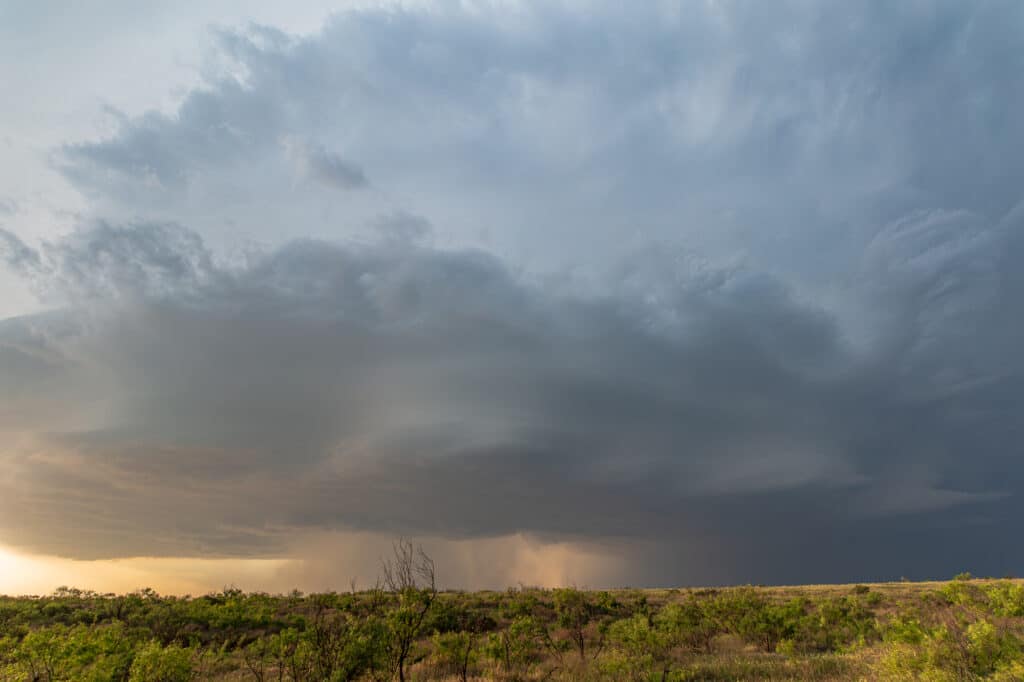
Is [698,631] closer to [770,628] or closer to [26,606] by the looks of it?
[770,628]

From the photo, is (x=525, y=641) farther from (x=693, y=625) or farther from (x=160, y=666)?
(x=160, y=666)

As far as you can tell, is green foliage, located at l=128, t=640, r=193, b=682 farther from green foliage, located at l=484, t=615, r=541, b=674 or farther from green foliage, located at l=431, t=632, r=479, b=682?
green foliage, located at l=484, t=615, r=541, b=674

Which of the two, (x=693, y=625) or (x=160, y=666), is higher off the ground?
(x=160, y=666)

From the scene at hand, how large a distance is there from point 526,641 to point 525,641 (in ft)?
0.18

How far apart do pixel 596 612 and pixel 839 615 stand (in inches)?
768

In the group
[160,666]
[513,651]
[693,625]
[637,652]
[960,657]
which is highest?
[160,666]

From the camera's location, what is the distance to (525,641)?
29.2m

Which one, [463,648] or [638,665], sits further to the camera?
[463,648]

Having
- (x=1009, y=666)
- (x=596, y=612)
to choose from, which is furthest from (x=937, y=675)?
(x=596, y=612)

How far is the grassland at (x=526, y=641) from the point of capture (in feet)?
66.7

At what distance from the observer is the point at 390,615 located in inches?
973

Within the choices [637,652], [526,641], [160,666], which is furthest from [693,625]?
[160,666]

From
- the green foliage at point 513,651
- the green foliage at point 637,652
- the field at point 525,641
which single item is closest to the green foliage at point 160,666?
the field at point 525,641

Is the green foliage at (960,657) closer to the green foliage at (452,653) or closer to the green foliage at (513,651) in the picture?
A: the green foliage at (513,651)
